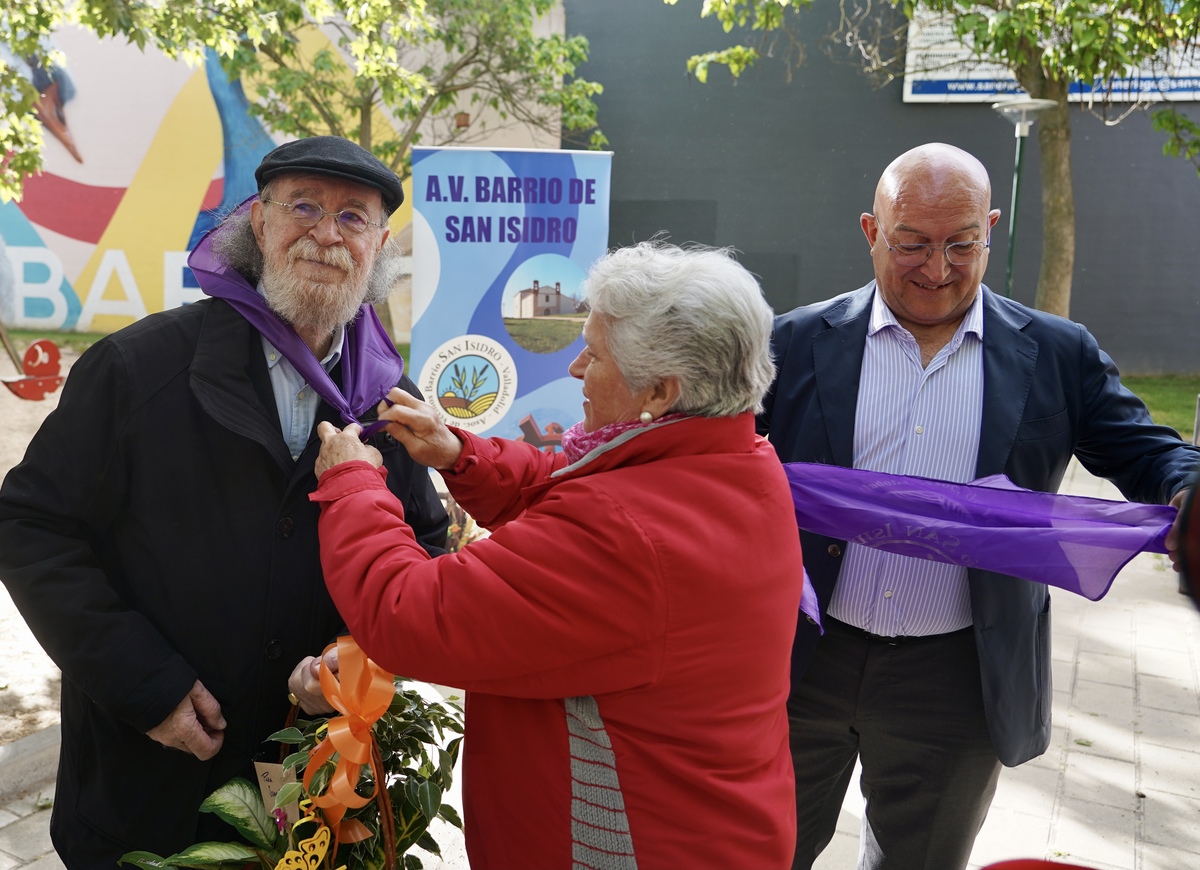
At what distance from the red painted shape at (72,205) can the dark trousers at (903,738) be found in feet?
56.0

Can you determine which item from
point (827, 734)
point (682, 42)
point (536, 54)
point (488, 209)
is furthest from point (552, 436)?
point (682, 42)

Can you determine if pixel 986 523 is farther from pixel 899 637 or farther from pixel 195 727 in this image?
pixel 195 727

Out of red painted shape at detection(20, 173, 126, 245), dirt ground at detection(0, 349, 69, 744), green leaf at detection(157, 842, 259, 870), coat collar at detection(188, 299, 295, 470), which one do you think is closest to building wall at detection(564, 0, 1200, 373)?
red painted shape at detection(20, 173, 126, 245)

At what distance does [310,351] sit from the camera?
87.6 inches

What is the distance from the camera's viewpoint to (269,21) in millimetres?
6254

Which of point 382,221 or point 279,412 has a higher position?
point 382,221

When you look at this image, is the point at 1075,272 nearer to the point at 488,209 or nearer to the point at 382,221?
the point at 488,209

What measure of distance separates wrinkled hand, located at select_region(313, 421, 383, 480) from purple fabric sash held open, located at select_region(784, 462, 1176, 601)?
1101 millimetres

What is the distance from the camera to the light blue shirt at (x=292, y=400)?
7.20ft

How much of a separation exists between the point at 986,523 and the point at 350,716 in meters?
1.52

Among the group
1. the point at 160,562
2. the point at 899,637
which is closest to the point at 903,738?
the point at 899,637

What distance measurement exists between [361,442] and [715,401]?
0.74 metres

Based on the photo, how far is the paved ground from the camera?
3.79 meters

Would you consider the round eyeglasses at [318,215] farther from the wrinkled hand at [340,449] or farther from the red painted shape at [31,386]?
the red painted shape at [31,386]
